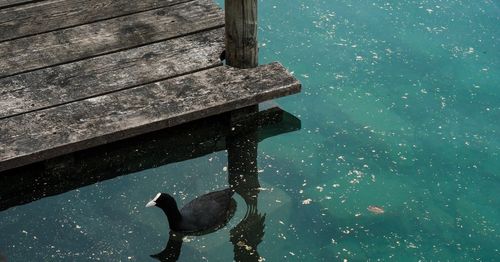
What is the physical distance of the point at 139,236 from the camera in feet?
16.1

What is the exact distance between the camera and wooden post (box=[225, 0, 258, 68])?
550 centimetres

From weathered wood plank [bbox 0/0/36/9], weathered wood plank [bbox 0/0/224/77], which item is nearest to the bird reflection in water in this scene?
weathered wood plank [bbox 0/0/224/77]

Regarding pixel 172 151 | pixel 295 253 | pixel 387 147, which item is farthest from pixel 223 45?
pixel 295 253

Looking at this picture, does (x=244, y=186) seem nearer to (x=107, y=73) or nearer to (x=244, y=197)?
(x=244, y=197)

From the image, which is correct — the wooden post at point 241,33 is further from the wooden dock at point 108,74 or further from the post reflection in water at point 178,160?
the post reflection in water at point 178,160

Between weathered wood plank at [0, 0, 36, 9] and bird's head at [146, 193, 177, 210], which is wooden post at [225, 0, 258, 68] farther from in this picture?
weathered wood plank at [0, 0, 36, 9]

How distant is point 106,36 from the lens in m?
6.14

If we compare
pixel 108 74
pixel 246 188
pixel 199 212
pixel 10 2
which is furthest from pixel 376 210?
pixel 10 2

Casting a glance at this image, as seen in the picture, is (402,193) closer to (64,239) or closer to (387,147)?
(387,147)

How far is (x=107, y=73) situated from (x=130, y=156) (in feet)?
2.03

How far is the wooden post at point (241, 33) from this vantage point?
550 centimetres

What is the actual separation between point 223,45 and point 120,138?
3.82 feet

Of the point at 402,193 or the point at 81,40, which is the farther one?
the point at 81,40

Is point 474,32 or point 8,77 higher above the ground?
point 8,77
